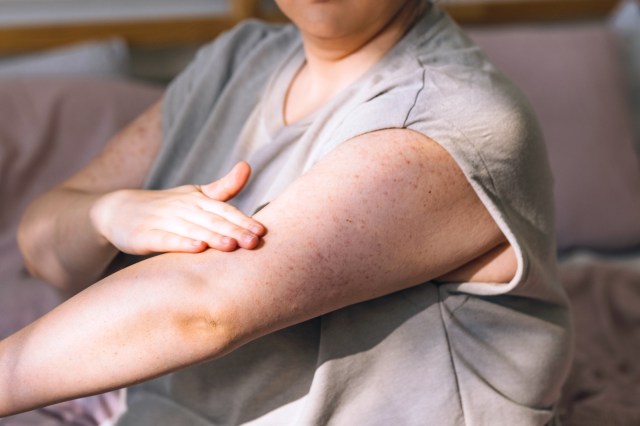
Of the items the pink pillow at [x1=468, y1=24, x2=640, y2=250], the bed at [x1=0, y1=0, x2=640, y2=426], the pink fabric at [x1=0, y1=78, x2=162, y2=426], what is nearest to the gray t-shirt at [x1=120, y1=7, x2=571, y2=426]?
the bed at [x1=0, y1=0, x2=640, y2=426]

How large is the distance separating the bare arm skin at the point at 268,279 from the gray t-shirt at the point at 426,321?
0.04 meters

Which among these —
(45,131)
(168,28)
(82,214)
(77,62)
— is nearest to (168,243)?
(82,214)

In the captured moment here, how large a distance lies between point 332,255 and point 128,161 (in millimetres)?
531

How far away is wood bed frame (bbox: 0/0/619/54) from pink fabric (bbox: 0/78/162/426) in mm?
275

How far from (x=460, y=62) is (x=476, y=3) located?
58.2 inches

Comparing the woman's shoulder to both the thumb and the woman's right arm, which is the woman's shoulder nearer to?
the woman's right arm

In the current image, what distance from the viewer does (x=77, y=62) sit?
1998mm

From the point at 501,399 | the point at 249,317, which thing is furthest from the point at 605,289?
the point at 249,317

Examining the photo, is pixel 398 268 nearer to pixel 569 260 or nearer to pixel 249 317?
pixel 249 317

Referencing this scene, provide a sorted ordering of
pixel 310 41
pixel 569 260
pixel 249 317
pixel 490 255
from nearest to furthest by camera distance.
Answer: pixel 249 317, pixel 490 255, pixel 310 41, pixel 569 260

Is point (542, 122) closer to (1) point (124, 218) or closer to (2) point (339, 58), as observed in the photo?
(2) point (339, 58)

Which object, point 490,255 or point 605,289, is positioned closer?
point 490,255

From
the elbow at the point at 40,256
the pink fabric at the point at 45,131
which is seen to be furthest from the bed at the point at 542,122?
the elbow at the point at 40,256

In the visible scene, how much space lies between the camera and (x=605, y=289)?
65.5 inches
